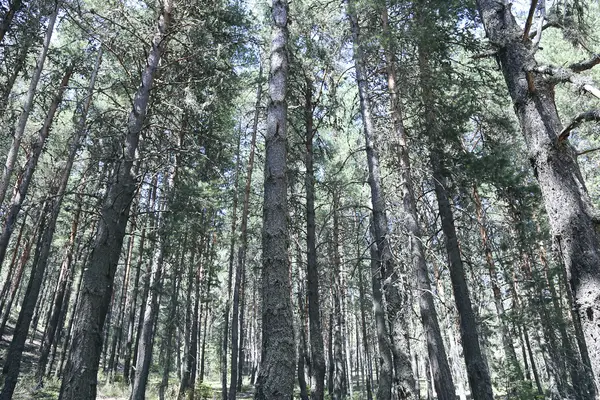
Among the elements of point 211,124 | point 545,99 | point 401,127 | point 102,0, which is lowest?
point 545,99

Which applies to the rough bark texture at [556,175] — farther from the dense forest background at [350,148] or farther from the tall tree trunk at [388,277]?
the tall tree trunk at [388,277]

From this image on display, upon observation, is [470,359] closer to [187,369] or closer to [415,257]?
[415,257]

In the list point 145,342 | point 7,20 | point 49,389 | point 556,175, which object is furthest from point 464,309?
point 49,389

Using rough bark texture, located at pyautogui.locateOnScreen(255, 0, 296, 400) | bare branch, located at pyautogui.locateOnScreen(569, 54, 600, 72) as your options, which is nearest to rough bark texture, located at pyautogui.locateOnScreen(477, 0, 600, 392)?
bare branch, located at pyautogui.locateOnScreen(569, 54, 600, 72)

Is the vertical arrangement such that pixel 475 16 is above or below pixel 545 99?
above

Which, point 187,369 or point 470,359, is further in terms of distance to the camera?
point 187,369

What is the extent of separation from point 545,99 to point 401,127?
14.7 feet

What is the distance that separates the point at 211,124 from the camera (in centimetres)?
1053

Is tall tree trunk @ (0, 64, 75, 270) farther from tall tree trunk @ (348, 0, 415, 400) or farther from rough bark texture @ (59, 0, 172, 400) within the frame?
Answer: tall tree trunk @ (348, 0, 415, 400)

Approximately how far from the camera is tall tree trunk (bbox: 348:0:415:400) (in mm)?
5602

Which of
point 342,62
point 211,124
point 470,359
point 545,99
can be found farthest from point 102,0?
point 470,359

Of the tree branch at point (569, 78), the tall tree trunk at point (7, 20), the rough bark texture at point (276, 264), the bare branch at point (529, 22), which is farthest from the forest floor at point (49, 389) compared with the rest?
the bare branch at point (529, 22)

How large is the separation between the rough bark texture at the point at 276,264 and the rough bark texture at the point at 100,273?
321 centimetres

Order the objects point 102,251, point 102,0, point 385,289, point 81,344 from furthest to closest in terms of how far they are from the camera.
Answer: point 102,0 → point 385,289 → point 102,251 → point 81,344
